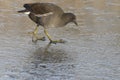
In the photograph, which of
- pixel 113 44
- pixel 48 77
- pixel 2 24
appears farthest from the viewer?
pixel 2 24

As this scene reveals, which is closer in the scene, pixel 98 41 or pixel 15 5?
pixel 98 41

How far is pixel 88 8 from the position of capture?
10.2 meters

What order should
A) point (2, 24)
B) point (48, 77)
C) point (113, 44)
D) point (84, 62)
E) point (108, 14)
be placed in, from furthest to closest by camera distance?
1. point (108, 14)
2. point (2, 24)
3. point (113, 44)
4. point (84, 62)
5. point (48, 77)

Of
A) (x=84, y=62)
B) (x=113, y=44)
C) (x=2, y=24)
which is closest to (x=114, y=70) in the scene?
(x=84, y=62)

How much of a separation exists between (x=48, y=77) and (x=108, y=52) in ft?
4.67

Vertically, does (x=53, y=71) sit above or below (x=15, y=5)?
above

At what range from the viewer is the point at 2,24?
893cm

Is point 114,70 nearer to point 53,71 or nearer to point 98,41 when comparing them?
point 53,71

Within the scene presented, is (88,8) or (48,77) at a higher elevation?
(48,77)

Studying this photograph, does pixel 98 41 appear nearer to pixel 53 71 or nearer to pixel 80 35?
pixel 80 35

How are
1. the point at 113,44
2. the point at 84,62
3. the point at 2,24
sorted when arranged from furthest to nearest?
1. the point at 2,24
2. the point at 113,44
3. the point at 84,62

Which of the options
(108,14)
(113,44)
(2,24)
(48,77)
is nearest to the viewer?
(48,77)

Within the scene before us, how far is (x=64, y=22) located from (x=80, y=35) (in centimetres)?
35

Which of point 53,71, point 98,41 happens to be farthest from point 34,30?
point 53,71
